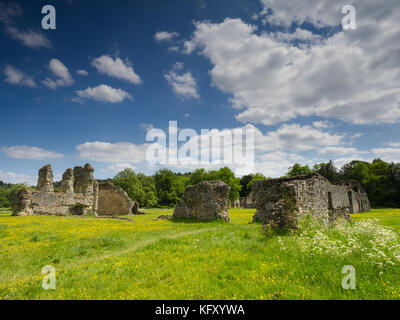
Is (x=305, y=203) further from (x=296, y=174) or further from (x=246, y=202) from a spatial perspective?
(x=246, y=202)

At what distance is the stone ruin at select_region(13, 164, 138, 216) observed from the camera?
78.7ft

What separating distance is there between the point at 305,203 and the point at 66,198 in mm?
28286

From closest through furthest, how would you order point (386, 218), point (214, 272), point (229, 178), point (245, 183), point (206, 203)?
point (214, 272), point (206, 203), point (386, 218), point (229, 178), point (245, 183)

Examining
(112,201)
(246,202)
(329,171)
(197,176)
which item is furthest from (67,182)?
(329,171)

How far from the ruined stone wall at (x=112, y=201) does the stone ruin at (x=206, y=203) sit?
65.0ft

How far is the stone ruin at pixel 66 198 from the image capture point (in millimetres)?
23983

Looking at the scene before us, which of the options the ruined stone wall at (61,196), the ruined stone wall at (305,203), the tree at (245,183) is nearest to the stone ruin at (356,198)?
the ruined stone wall at (305,203)

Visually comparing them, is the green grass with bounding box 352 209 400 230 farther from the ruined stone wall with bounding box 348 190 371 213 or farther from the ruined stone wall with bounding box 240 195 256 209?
the ruined stone wall with bounding box 240 195 256 209

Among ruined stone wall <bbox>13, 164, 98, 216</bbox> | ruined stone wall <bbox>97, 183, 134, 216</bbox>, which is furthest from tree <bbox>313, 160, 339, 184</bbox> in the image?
ruined stone wall <bbox>13, 164, 98, 216</bbox>

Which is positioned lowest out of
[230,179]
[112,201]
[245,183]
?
[112,201]

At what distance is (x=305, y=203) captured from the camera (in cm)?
1105

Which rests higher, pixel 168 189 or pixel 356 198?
pixel 168 189

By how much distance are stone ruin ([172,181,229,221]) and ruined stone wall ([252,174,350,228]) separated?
586 cm

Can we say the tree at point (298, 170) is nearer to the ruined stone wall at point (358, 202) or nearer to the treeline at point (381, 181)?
the treeline at point (381, 181)
